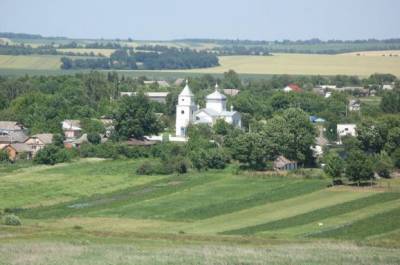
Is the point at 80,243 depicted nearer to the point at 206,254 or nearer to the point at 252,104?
the point at 206,254

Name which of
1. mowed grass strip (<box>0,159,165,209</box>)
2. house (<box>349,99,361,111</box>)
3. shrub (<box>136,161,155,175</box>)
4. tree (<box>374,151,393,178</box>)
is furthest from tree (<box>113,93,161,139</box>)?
house (<box>349,99,361,111</box>)

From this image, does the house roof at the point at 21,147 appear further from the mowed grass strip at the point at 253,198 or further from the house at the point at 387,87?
the house at the point at 387,87

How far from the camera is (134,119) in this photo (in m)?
75.6

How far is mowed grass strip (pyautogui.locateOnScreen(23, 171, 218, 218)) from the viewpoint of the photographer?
155 feet

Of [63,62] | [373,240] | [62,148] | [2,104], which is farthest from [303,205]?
[63,62]

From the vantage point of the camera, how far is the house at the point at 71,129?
80.7m

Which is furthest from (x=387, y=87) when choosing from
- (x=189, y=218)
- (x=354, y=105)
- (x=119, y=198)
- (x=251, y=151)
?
(x=189, y=218)

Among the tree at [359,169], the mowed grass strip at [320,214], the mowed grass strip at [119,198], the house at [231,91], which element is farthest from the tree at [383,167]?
the house at [231,91]

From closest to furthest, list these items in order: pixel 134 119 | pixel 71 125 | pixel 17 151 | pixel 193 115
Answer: pixel 17 151, pixel 134 119, pixel 193 115, pixel 71 125

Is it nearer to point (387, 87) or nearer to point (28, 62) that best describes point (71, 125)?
point (387, 87)

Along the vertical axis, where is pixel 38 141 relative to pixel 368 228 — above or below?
below

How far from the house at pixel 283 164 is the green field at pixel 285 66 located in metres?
94.0

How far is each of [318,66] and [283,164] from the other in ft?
381

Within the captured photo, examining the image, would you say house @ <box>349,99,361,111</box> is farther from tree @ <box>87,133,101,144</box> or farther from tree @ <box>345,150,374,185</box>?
tree @ <box>345,150,374,185</box>
